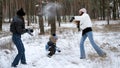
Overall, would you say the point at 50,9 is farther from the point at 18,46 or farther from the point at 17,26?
the point at 17,26

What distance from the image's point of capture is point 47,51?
12.9 m

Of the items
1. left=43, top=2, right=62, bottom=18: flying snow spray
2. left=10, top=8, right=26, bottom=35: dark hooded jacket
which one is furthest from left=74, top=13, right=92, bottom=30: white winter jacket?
left=43, top=2, right=62, bottom=18: flying snow spray

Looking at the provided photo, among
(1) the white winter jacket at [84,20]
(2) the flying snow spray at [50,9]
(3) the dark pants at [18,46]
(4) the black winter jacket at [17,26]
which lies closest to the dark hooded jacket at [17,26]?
(4) the black winter jacket at [17,26]

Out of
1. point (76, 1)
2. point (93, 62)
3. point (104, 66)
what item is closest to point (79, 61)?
point (93, 62)

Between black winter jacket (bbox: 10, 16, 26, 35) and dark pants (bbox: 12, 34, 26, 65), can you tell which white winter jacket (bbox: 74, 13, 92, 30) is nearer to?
black winter jacket (bbox: 10, 16, 26, 35)

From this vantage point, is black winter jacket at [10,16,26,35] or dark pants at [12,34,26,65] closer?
black winter jacket at [10,16,26,35]

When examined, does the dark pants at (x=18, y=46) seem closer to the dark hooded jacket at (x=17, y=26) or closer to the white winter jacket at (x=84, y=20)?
the dark hooded jacket at (x=17, y=26)

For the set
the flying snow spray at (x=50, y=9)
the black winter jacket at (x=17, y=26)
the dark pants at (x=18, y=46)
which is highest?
the flying snow spray at (x=50, y=9)

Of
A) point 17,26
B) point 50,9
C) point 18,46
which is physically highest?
point 50,9

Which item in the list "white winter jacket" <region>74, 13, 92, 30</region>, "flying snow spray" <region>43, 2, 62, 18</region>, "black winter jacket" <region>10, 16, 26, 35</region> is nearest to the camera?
"black winter jacket" <region>10, 16, 26, 35</region>

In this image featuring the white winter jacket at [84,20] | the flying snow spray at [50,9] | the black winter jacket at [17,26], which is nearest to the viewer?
the black winter jacket at [17,26]

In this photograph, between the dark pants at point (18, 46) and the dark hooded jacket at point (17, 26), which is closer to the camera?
the dark hooded jacket at point (17, 26)

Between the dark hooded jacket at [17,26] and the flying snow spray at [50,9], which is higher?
the flying snow spray at [50,9]

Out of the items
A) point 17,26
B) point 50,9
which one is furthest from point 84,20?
point 50,9
